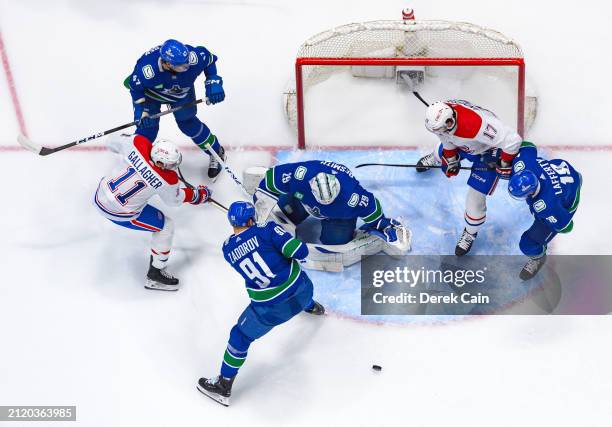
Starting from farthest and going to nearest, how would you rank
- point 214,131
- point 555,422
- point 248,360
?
point 214,131 < point 248,360 < point 555,422

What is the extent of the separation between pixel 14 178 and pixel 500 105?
9.72 ft

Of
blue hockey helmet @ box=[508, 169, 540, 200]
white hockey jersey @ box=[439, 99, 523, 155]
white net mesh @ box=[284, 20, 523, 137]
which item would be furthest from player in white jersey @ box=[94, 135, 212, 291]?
blue hockey helmet @ box=[508, 169, 540, 200]

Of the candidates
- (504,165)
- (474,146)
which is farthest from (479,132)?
(504,165)

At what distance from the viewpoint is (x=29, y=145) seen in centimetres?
588

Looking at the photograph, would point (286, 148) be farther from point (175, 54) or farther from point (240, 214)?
point (240, 214)

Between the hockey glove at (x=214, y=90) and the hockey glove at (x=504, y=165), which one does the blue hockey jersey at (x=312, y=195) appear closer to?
the hockey glove at (x=214, y=90)

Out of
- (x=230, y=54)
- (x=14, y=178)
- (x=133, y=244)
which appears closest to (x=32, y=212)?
(x=14, y=178)

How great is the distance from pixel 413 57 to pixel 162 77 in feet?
4.84

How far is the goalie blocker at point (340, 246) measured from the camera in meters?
5.54

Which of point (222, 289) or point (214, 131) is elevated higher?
point (214, 131)

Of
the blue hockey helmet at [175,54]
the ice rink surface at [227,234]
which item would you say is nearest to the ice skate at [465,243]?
the ice rink surface at [227,234]

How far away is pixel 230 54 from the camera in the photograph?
6699mm

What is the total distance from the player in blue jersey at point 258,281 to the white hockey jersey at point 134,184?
62cm

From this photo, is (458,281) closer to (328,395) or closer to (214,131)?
(328,395)
